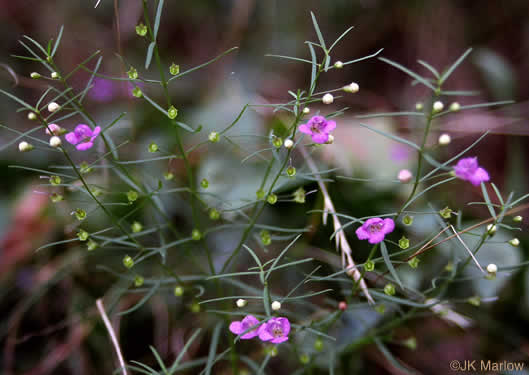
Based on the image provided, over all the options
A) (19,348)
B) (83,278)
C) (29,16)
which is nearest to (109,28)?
(29,16)

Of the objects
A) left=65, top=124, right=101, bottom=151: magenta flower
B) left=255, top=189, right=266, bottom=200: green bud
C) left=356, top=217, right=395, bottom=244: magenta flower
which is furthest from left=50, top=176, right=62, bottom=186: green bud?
left=356, top=217, right=395, bottom=244: magenta flower

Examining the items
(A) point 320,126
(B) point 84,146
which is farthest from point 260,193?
(B) point 84,146

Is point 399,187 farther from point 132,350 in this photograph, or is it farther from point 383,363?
point 132,350

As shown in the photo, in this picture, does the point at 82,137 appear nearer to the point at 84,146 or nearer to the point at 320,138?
the point at 84,146

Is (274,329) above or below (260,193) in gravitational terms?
below

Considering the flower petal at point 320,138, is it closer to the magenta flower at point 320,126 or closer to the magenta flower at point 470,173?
the magenta flower at point 320,126

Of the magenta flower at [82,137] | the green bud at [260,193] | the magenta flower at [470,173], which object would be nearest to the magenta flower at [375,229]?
the magenta flower at [470,173]

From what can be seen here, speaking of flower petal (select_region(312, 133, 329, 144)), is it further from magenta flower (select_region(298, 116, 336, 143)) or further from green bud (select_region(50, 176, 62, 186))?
green bud (select_region(50, 176, 62, 186))
